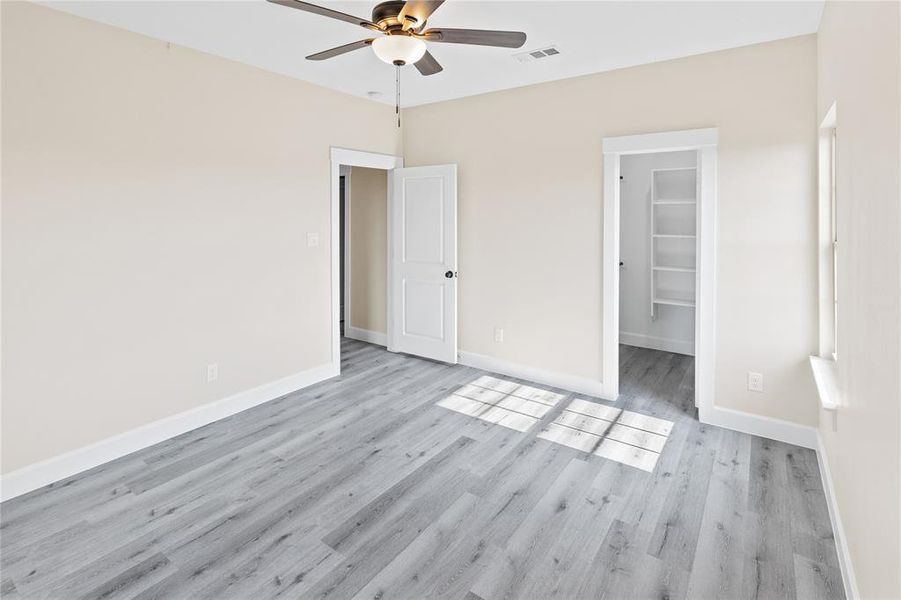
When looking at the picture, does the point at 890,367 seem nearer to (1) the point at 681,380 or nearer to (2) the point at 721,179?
(2) the point at 721,179

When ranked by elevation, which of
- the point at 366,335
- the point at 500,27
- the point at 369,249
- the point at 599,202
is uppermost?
the point at 500,27

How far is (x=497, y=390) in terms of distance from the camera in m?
4.27

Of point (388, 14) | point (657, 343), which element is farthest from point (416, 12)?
point (657, 343)

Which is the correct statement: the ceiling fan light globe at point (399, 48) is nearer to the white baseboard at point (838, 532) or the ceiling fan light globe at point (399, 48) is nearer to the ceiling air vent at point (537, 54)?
the ceiling air vent at point (537, 54)

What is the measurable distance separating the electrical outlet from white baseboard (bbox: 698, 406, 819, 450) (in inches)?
7.3

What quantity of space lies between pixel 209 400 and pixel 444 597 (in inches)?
99.1

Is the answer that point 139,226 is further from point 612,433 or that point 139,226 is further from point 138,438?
point 612,433

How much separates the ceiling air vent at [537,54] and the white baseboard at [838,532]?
120 inches

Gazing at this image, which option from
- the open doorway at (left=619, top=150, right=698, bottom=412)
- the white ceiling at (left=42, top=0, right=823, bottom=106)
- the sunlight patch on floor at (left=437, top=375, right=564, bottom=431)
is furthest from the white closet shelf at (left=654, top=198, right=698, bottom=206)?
the sunlight patch on floor at (left=437, top=375, right=564, bottom=431)

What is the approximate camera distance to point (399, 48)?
2.48m

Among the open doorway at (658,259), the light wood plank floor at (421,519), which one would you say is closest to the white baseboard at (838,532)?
the light wood plank floor at (421,519)

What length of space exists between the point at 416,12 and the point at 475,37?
1.01 feet

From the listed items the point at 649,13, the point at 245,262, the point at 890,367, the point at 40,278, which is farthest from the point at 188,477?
the point at 649,13

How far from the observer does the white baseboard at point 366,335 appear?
581 cm
